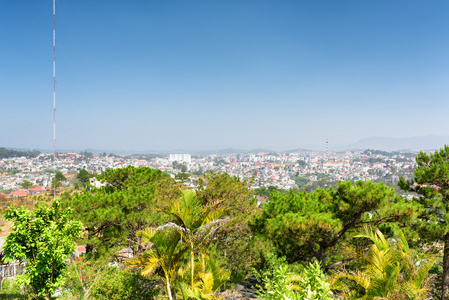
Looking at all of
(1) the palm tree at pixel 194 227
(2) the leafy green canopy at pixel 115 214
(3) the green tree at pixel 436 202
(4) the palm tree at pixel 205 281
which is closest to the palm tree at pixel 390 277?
(4) the palm tree at pixel 205 281

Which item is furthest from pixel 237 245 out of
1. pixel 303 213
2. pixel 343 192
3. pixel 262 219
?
pixel 343 192

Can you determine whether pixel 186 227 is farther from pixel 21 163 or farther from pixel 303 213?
pixel 21 163

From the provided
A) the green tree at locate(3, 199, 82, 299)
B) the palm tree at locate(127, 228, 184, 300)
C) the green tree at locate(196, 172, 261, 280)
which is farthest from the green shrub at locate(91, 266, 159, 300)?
the green tree at locate(196, 172, 261, 280)

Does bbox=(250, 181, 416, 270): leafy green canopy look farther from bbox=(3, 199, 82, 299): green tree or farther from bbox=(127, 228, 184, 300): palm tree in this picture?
bbox=(3, 199, 82, 299): green tree

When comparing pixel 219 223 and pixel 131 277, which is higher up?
pixel 219 223

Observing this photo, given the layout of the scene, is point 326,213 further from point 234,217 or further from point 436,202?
point 234,217

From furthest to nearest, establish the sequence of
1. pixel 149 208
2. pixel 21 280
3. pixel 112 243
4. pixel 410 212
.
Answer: pixel 149 208 < pixel 112 243 < pixel 410 212 < pixel 21 280

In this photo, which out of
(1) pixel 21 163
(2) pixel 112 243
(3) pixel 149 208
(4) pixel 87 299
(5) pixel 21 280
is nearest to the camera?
(5) pixel 21 280
